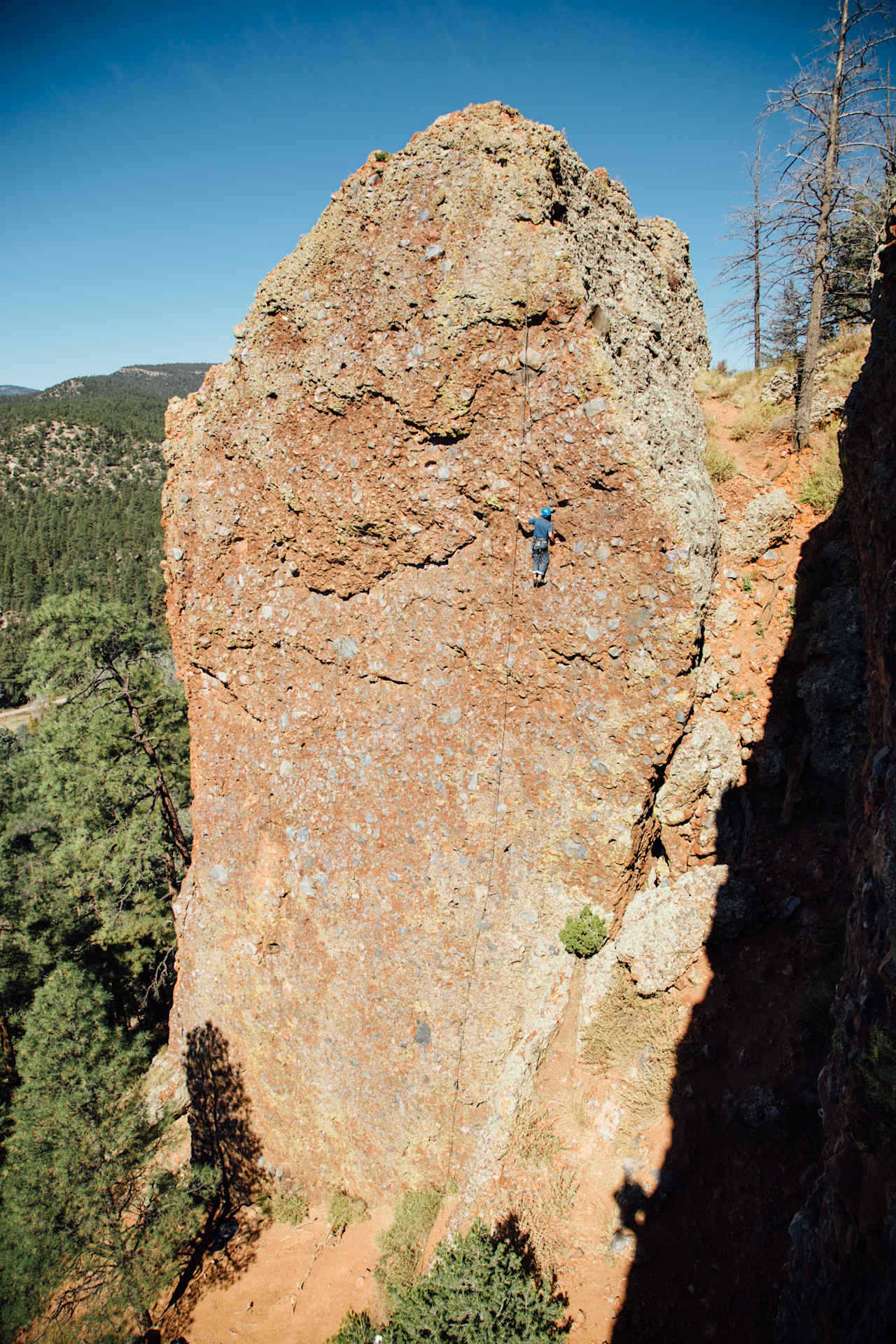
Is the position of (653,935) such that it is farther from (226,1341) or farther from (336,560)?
(226,1341)

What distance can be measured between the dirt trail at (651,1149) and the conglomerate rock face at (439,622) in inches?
29.2

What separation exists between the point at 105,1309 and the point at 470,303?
14.5 m

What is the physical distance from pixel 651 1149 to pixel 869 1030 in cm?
425

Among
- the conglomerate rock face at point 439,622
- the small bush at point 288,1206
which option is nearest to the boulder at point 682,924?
the conglomerate rock face at point 439,622

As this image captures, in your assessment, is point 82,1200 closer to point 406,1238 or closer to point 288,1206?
point 288,1206

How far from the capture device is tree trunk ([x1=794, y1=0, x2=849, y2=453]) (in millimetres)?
10195

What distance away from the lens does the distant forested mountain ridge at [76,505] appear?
241ft

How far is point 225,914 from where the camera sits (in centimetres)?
981

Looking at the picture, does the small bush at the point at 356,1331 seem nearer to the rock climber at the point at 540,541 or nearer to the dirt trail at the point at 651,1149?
the dirt trail at the point at 651,1149

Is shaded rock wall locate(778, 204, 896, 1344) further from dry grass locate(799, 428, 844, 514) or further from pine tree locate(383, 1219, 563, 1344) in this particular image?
dry grass locate(799, 428, 844, 514)

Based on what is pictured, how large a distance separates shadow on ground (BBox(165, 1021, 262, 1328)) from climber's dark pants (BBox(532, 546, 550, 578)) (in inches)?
338

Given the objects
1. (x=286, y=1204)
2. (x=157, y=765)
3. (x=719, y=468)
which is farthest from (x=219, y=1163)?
(x=719, y=468)

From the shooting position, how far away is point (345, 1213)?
8.73 metres

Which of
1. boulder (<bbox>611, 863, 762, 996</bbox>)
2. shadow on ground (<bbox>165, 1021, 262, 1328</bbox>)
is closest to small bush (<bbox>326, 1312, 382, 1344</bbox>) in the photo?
shadow on ground (<bbox>165, 1021, 262, 1328</bbox>)
